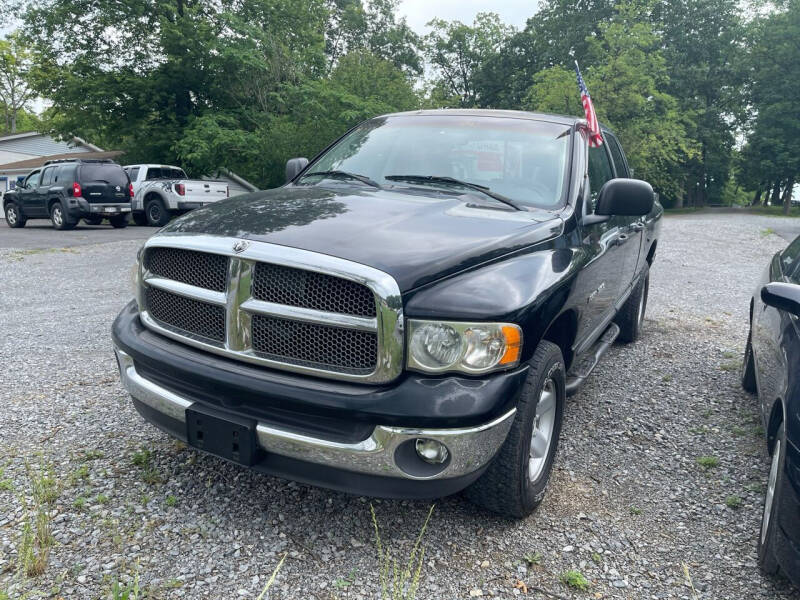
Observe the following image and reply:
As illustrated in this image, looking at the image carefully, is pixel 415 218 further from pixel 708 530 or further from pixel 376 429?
pixel 708 530

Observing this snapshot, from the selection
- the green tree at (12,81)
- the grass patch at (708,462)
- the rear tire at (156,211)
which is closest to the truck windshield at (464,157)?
the grass patch at (708,462)

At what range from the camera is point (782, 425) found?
7.54 ft

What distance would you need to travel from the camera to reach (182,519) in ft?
8.77

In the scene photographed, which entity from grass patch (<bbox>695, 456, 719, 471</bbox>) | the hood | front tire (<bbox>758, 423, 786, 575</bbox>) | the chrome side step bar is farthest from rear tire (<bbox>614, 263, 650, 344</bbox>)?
front tire (<bbox>758, 423, 786, 575</bbox>)

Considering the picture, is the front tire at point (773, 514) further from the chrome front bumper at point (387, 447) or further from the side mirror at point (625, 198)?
the side mirror at point (625, 198)

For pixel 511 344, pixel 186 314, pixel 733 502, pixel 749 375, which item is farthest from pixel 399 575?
pixel 749 375

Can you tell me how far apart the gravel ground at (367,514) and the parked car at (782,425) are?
27cm

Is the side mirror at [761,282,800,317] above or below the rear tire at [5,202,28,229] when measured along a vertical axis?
above

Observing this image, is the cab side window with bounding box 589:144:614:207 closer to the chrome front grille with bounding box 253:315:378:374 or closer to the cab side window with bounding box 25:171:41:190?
the chrome front grille with bounding box 253:315:378:374

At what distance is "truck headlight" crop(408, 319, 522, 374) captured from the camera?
2162mm

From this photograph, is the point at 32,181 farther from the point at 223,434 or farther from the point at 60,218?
the point at 223,434

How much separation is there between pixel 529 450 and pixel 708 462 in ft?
4.77

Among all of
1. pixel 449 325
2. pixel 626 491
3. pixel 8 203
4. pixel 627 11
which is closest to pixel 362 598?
pixel 449 325

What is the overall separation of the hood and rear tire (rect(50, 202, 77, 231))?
16137 millimetres
